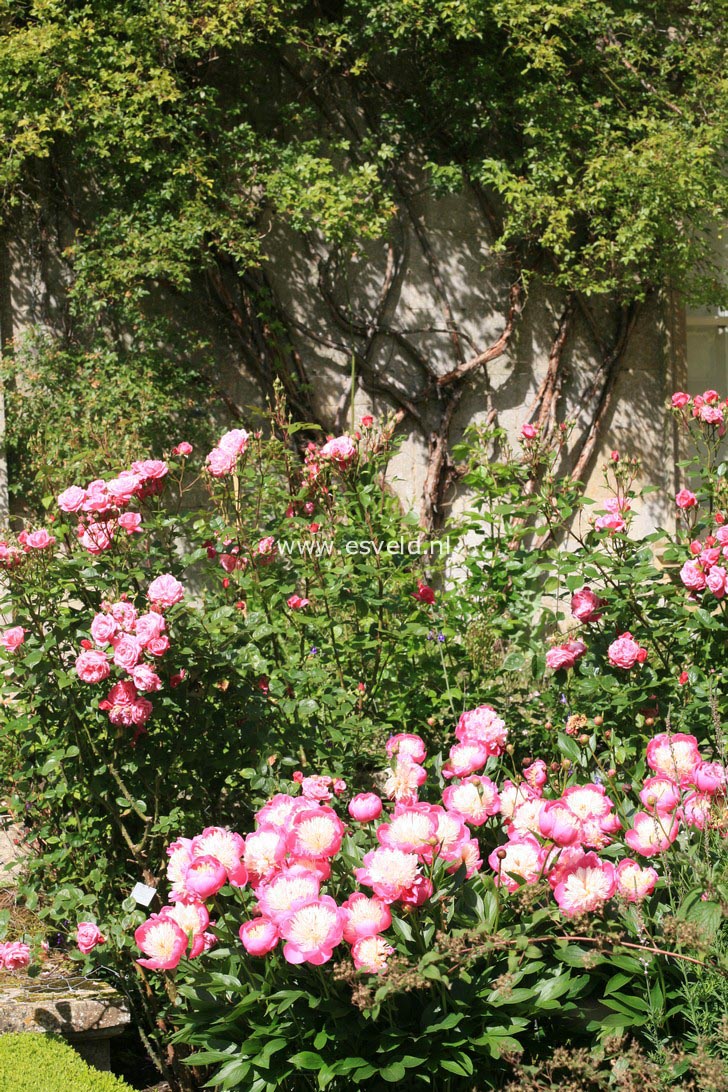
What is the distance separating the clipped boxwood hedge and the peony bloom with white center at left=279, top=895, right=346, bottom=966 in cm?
60

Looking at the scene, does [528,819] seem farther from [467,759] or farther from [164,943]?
[164,943]

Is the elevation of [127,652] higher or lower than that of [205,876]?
higher

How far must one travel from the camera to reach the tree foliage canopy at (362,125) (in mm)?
4965

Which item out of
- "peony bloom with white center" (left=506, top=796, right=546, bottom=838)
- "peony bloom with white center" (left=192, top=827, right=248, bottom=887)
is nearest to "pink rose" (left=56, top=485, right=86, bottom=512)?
"peony bloom with white center" (left=192, top=827, right=248, bottom=887)

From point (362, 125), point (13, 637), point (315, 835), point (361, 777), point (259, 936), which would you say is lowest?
point (361, 777)

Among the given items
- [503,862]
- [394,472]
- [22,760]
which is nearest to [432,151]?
[394,472]

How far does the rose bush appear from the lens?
1.64m

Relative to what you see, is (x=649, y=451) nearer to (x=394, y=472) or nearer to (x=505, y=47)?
(x=394, y=472)

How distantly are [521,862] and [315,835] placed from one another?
0.35 meters

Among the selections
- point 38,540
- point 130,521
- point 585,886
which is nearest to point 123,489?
point 130,521

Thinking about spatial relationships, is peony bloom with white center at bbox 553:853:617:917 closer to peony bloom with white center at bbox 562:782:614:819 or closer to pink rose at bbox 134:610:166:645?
peony bloom with white center at bbox 562:782:614:819

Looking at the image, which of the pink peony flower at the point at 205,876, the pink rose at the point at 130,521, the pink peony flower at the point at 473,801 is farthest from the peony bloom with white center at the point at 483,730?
the pink rose at the point at 130,521

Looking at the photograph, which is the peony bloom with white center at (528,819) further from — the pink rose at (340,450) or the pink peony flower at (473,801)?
the pink rose at (340,450)

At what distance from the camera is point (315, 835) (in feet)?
5.36
